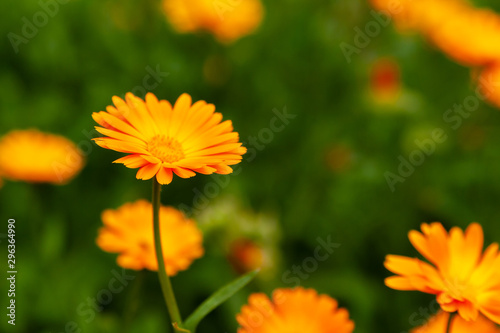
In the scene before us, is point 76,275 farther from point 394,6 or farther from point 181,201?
point 394,6

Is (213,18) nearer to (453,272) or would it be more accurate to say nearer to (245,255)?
(245,255)

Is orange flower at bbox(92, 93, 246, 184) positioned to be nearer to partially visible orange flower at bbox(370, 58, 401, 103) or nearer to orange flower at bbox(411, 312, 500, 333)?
orange flower at bbox(411, 312, 500, 333)

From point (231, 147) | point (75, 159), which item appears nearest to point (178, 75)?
point (75, 159)

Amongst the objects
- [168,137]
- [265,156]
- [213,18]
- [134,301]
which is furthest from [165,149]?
[213,18]

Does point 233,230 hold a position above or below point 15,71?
below

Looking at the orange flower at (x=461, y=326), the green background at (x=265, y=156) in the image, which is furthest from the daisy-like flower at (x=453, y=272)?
the green background at (x=265, y=156)

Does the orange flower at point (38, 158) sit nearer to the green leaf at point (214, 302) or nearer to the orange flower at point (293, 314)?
the orange flower at point (293, 314)
